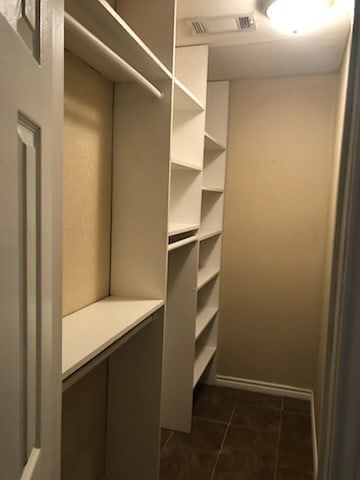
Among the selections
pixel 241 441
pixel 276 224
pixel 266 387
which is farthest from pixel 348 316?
pixel 266 387

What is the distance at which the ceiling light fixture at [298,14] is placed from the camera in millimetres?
1810

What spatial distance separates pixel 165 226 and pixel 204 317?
4.57 ft

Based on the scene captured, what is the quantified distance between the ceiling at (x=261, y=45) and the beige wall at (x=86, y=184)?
0.73 meters

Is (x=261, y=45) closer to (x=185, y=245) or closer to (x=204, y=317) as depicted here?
(x=185, y=245)

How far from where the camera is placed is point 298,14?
6.21ft

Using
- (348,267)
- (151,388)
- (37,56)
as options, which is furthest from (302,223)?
(37,56)

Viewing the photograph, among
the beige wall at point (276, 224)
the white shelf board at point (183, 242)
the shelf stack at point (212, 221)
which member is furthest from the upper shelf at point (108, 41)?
the beige wall at point (276, 224)

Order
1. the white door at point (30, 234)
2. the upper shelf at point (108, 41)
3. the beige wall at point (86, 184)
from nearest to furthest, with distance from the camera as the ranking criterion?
the white door at point (30, 234)
the upper shelf at point (108, 41)
the beige wall at point (86, 184)

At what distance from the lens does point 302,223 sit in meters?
2.86

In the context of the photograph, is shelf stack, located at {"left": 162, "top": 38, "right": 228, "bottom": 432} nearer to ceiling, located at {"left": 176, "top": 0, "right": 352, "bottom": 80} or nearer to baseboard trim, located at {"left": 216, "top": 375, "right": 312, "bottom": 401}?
ceiling, located at {"left": 176, "top": 0, "right": 352, "bottom": 80}

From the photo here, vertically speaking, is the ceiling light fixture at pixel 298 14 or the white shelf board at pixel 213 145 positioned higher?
the ceiling light fixture at pixel 298 14

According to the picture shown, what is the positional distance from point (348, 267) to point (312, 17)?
184cm

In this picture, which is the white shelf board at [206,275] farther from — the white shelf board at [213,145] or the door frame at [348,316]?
the door frame at [348,316]

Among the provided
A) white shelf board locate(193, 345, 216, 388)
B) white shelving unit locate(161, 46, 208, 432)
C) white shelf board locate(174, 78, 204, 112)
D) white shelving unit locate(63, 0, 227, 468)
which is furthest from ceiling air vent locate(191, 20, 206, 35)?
white shelf board locate(193, 345, 216, 388)
